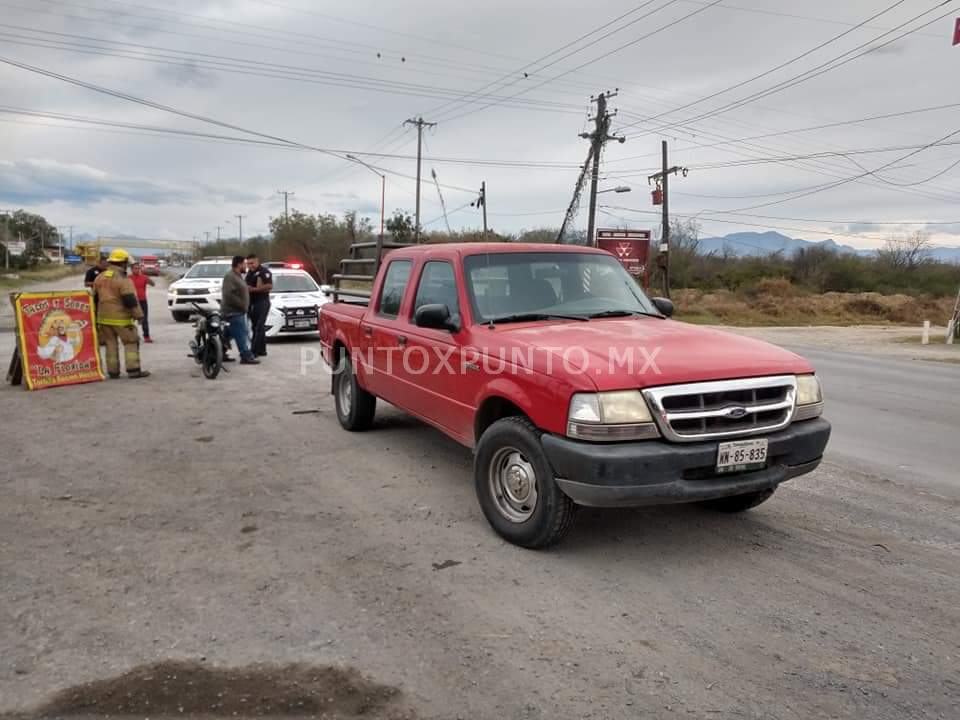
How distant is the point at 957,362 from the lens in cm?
1658

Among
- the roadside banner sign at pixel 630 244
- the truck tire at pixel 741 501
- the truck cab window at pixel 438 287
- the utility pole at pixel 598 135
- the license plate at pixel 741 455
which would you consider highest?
the utility pole at pixel 598 135

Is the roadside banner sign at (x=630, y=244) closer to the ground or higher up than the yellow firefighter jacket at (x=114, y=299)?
higher up

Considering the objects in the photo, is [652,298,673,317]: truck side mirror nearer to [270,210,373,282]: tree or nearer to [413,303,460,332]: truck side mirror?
[413,303,460,332]: truck side mirror

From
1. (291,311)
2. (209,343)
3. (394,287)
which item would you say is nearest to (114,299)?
(209,343)

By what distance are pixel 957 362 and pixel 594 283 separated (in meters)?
15.5

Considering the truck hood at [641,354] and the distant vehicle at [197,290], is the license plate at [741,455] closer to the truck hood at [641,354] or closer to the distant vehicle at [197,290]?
the truck hood at [641,354]

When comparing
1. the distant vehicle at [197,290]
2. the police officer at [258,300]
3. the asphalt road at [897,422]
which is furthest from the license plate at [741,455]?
the distant vehicle at [197,290]

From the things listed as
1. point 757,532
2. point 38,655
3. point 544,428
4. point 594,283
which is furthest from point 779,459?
point 38,655

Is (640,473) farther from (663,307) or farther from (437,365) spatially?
(663,307)

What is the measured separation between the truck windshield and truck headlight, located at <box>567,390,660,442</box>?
1285mm

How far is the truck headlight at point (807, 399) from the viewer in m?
4.05

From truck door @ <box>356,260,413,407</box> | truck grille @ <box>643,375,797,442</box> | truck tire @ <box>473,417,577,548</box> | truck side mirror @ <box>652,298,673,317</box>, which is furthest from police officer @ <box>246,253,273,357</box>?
truck grille @ <box>643,375,797,442</box>

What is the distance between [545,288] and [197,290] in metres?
16.6

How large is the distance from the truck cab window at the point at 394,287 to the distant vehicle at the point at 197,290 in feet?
44.7
